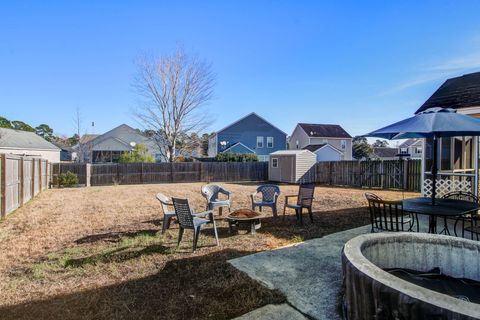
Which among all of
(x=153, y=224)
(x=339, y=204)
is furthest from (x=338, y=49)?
(x=153, y=224)

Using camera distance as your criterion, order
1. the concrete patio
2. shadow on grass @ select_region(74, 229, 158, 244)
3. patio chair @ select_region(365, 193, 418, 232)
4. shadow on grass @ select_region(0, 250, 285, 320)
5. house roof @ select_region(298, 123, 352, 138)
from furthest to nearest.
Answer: house roof @ select_region(298, 123, 352, 138), shadow on grass @ select_region(74, 229, 158, 244), patio chair @ select_region(365, 193, 418, 232), shadow on grass @ select_region(0, 250, 285, 320), the concrete patio

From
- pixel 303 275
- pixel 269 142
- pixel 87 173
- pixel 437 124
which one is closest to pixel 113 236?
pixel 303 275

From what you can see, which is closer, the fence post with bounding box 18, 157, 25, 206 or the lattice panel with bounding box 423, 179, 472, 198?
the lattice panel with bounding box 423, 179, 472, 198

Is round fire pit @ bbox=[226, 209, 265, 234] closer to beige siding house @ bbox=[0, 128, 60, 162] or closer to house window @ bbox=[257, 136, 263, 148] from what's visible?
beige siding house @ bbox=[0, 128, 60, 162]

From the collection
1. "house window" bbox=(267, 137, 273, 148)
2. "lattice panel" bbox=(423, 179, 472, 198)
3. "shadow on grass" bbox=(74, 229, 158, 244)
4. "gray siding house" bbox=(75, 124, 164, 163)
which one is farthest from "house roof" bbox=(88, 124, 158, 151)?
"lattice panel" bbox=(423, 179, 472, 198)

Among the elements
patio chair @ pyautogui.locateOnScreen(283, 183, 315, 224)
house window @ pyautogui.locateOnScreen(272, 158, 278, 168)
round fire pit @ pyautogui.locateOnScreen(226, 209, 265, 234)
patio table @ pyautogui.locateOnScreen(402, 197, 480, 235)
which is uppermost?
house window @ pyautogui.locateOnScreen(272, 158, 278, 168)

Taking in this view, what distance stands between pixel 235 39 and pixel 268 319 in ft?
43.2

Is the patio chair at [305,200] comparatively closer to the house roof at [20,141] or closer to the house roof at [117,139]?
the house roof at [117,139]

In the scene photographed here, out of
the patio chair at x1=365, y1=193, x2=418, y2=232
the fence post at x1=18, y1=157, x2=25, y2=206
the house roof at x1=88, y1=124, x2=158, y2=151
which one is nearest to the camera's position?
the patio chair at x1=365, y1=193, x2=418, y2=232

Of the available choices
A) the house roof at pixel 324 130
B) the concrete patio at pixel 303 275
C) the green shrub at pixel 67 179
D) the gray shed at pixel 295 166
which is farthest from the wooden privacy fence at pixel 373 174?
the green shrub at pixel 67 179

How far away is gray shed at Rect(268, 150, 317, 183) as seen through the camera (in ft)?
66.1

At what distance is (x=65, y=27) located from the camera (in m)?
11.6

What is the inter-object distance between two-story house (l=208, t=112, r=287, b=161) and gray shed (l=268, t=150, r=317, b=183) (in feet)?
34.3

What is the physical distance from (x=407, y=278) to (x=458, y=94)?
25.2ft
